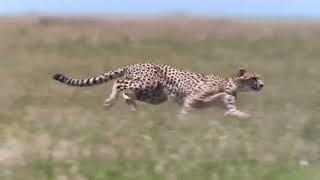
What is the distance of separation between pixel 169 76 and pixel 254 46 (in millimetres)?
16187

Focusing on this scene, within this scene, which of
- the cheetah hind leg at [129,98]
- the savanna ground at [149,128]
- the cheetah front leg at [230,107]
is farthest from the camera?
the cheetah hind leg at [129,98]

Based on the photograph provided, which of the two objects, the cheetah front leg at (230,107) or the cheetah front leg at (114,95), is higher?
the cheetah front leg at (230,107)

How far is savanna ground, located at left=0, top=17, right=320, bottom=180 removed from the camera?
809 cm

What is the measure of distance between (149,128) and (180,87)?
9.92 ft

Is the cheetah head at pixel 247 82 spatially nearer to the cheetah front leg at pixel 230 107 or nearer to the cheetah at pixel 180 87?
the cheetah at pixel 180 87

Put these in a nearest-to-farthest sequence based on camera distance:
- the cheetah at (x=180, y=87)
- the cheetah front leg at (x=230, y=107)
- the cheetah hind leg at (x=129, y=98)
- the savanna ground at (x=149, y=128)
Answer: the savanna ground at (x=149, y=128)
the cheetah front leg at (x=230, y=107)
the cheetah at (x=180, y=87)
the cheetah hind leg at (x=129, y=98)

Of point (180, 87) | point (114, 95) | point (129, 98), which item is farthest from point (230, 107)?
point (114, 95)

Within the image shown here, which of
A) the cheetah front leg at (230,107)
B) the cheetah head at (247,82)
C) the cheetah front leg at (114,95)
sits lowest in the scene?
the cheetah front leg at (114,95)

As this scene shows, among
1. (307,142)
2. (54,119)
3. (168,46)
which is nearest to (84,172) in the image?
(307,142)

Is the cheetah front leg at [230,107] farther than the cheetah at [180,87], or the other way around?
the cheetah at [180,87]

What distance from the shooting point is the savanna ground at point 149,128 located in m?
8.09

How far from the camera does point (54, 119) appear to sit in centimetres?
1134

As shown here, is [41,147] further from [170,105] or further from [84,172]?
[170,105]

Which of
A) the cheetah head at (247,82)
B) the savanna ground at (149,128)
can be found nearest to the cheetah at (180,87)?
the cheetah head at (247,82)
